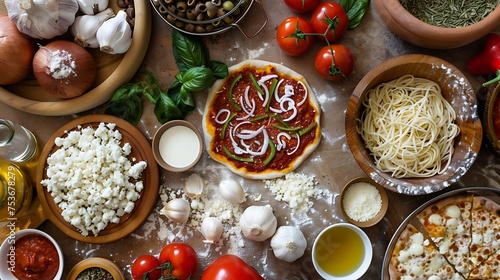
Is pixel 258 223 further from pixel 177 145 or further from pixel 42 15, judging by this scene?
pixel 42 15

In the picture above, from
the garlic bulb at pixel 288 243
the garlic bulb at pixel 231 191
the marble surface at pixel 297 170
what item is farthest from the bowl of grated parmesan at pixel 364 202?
the garlic bulb at pixel 231 191

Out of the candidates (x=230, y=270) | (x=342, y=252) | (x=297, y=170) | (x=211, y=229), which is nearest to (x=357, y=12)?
(x=297, y=170)

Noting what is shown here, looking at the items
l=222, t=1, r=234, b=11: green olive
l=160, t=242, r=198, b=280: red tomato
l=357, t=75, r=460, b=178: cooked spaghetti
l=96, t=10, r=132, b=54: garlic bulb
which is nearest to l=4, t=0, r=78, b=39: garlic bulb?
l=96, t=10, r=132, b=54: garlic bulb

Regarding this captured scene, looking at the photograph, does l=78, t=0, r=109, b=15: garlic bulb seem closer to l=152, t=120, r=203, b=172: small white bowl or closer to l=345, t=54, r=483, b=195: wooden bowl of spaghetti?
l=152, t=120, r=203, b=172: small white bowl

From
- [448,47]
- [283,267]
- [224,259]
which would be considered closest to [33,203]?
Answer: [224,259]

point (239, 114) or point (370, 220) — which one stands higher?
point (239, 114)

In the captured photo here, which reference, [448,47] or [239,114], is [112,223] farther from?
[448,47]
